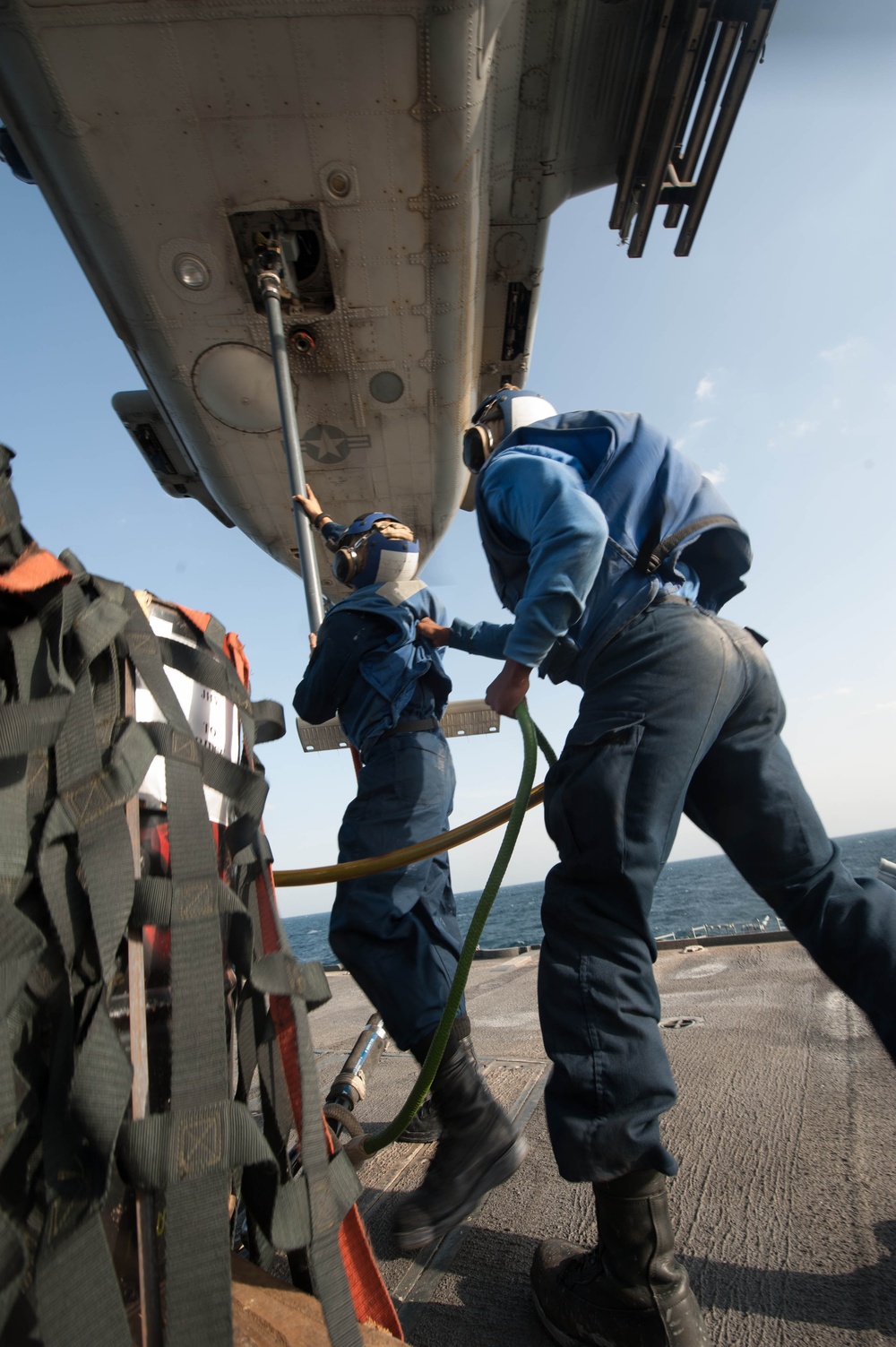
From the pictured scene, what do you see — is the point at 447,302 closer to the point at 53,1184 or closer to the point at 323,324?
the point at 323,324

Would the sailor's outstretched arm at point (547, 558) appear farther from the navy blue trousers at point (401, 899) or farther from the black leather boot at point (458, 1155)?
the black leather boot at point (458, 1155)

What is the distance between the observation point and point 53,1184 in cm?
69

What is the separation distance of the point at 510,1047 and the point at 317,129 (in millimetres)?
4682

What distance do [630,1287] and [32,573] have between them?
1400 mm

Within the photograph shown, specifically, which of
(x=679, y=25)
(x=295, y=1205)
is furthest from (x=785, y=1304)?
(x=679, y=25)

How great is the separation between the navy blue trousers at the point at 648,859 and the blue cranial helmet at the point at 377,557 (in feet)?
4.59

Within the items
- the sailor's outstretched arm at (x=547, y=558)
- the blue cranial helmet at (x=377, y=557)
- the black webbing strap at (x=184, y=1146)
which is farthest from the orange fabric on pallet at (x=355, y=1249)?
the blue cranial helmet at (x=377, y=557)

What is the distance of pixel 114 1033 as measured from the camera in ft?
2.40

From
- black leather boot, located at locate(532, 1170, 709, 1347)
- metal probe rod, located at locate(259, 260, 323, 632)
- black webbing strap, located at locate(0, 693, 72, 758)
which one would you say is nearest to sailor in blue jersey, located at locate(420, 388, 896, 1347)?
black leather boot, located at locate(532, 1170, 709, 1347)

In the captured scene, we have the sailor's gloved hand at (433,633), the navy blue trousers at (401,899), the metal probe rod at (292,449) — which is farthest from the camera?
the metal probe rod at (292,449)

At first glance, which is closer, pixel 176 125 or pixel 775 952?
pixel 176 125

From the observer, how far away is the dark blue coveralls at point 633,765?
1139 millimetres

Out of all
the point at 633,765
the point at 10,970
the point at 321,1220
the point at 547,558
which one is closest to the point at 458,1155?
the point at 321,1220

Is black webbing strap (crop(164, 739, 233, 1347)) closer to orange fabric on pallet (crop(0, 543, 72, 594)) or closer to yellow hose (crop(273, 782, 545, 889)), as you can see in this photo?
orange fabric on pallet (crop(0, 543, 72, 594))
